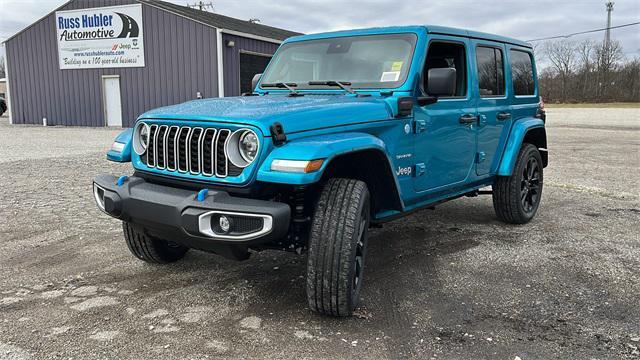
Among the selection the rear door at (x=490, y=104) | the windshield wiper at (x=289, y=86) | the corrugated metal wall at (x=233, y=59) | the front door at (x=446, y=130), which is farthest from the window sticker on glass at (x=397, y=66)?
the corrugated metal wall at (x=233, y=59)

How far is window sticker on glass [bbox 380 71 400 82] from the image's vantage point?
13.5ft

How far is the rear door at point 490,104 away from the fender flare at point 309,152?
6.85 ft

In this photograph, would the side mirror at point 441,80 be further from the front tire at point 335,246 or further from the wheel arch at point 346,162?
the front tire at point 335,246

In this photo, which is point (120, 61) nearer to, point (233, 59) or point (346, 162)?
point (233, 59)

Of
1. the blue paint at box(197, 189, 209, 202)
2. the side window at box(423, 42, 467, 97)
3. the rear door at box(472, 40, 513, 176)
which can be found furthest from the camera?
the rear door at box(472, 40, 513, 176)

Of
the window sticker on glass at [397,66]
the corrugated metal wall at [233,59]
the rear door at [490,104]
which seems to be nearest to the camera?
the window sticker on glass at [397,66]

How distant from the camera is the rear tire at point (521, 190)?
5586 millimetres

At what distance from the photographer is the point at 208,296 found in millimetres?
3818

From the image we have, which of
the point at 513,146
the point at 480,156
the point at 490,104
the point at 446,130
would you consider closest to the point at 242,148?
the point at 446,130

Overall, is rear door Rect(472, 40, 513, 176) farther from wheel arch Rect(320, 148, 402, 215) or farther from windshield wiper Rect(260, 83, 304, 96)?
windshield wiper Rect(260, 83, 304, 96)

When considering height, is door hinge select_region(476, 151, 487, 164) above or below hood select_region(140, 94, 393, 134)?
below

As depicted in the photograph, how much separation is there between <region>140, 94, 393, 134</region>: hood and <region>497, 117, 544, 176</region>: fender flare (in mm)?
2034

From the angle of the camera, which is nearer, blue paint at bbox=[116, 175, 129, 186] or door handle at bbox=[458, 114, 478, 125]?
blue paint at bbox=[116, 175, 129, 186]

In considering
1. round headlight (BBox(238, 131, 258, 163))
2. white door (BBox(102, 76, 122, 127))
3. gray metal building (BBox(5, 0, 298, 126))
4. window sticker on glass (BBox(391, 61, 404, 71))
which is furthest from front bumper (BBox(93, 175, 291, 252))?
white door (BBox(102, 76, 122, 127))
